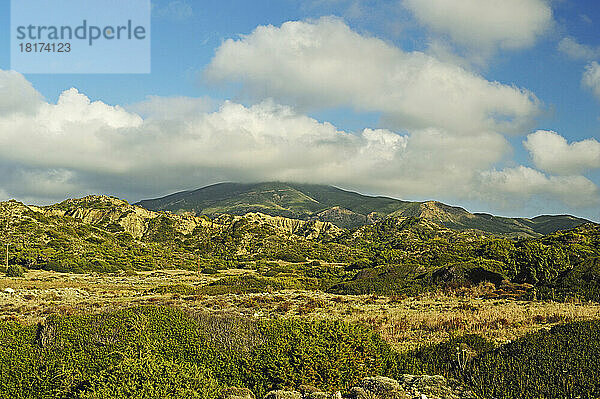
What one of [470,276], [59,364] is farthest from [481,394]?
[470,276]

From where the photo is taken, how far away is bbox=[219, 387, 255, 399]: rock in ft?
19.0

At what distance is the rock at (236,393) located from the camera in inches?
228

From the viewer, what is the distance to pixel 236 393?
604 cm

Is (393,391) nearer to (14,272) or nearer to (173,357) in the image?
(173,357)

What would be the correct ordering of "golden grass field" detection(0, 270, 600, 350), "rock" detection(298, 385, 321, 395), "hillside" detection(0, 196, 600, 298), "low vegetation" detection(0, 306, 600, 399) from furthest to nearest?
1. "hillside" detection(0, 196, 600, 298)
2. "golden grass field" detection(0, 270, 600, 350)
3. "rock" detection(298, 385, 321, 395)
4. "low vegetation" detection(0, 306, 600, 399)

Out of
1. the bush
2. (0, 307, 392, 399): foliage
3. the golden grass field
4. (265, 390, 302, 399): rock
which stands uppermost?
(0, 307, 392, 399): foliage

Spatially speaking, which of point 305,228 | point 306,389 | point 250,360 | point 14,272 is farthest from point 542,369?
point 305,228

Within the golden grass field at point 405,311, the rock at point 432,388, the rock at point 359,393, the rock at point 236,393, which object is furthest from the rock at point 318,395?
the golden grass field at point 405,311

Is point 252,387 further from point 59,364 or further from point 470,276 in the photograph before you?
point 470,276

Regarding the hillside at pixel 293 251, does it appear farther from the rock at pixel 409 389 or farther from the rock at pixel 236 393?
the rock at pixel 236 393

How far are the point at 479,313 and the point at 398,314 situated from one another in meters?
3.07

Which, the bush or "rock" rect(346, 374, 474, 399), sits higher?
"rock" rect(346, 374, 474, 399)

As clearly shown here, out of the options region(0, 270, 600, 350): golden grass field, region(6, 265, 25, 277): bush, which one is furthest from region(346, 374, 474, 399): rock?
region(6, 265, 25, 277): bush

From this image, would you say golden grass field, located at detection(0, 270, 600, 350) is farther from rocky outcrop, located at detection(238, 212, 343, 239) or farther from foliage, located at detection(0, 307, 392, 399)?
rocky outcrop, located at detection(238, 212, 343, 239)
